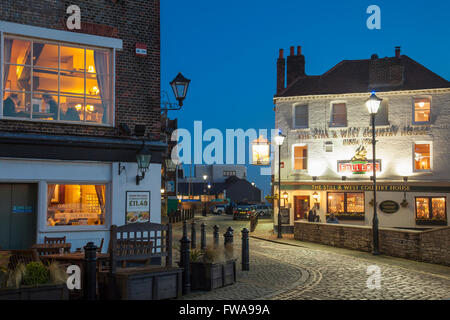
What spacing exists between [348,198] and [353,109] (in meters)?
5.47

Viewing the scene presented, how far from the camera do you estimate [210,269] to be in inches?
423

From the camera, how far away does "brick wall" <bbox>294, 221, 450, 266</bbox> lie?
51.2 feet

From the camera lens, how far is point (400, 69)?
101 ft

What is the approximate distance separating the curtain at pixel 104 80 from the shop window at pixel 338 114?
19.6 m

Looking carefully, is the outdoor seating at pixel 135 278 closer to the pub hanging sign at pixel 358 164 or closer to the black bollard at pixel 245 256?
the black bollard at pixel 245 256

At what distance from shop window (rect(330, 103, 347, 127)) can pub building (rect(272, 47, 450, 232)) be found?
0.06 metres

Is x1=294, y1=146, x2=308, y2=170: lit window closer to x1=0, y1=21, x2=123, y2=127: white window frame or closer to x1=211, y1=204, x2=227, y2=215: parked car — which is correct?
x1=0, y1=21, x2=123, y2=127: white window frame

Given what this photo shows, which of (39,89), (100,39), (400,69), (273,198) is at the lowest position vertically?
(273,198)

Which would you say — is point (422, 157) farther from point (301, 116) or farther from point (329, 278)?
point (329, 278)

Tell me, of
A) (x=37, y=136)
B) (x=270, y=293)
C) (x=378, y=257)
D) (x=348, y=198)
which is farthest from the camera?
(x=348, y=198)

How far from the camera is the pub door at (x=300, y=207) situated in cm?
3172
